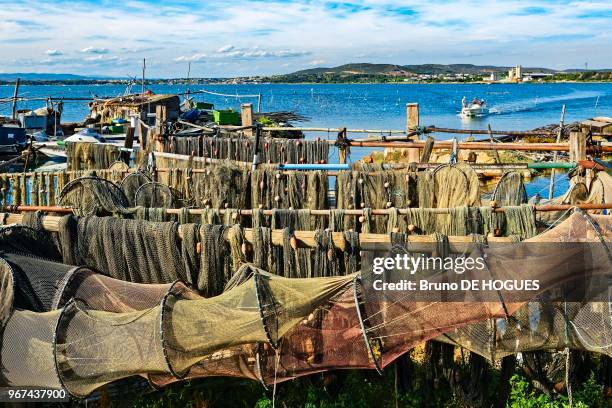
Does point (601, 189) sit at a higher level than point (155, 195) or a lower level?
higher

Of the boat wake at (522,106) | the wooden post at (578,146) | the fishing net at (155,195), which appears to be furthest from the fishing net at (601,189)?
the boat wake at (522,106)

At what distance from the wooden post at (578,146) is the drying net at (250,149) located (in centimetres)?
454

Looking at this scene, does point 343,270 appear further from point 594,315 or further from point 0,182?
point 0,182

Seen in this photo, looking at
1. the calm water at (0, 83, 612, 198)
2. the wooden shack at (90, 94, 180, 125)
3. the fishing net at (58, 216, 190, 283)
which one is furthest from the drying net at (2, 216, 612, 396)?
the wooden shack at (90, 94, 180, 125)

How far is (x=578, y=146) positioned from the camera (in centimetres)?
882

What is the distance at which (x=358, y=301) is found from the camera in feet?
19.3

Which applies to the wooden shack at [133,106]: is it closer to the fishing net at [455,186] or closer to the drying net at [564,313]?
the fishing net at [455,186]

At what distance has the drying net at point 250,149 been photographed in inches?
482

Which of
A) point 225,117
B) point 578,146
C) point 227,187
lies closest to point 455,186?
point 578,146

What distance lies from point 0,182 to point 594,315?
39.5 feet

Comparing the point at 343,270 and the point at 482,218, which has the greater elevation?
the point at 482,218

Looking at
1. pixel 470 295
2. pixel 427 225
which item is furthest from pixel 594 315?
pixel 427 225

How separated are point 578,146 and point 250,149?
6.27 m

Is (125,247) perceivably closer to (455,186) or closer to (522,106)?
(455,186)
